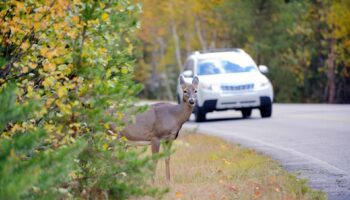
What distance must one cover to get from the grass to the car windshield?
10.5 m

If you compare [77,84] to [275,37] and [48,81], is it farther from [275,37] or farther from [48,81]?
[275,37]

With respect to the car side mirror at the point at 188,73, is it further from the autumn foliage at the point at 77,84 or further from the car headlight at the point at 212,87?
the autumn foliage at the point at 77,84

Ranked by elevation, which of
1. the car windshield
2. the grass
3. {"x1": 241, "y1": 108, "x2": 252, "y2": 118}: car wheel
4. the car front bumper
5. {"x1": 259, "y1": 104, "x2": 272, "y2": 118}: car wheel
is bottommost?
{"x1": 241, "y1": 108, "x2": 252, "y2": 118}: car wheel

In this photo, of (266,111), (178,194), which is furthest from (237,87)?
(178,194)

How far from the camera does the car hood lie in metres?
27.6

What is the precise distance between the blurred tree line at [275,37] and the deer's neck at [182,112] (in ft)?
93.6

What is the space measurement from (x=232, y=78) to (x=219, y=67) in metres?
0.90

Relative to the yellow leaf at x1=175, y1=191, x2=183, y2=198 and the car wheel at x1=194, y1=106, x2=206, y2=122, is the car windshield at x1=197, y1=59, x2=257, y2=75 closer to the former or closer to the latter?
the car wheel at x1=194, y1=106, x2=206, y2=122

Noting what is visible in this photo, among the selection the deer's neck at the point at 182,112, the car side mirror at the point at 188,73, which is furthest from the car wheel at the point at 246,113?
the deer's neck at the point at 182,112

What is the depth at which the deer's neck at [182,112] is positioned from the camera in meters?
14.8

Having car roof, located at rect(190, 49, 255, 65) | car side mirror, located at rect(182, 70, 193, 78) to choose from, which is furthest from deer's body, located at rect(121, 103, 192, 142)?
car roof, located at rect(190, 49, 255, 65)

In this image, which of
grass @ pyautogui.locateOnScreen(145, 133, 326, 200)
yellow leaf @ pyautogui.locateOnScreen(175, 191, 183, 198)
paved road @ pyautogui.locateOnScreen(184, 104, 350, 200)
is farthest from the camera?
paved road @ pyautogui.locateOnScreen(184, 104, 350, 200)

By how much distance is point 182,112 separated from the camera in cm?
1503

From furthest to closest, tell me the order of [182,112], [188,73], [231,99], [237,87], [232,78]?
[232,78] → [237,87] → [231,99] → [188,73] → [182,112]
